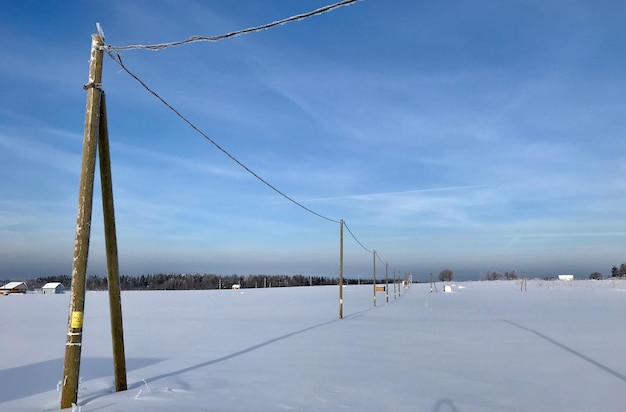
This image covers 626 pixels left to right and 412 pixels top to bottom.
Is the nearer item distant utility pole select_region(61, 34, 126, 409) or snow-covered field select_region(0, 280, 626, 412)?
distant utility pole select_region(61, 34, 126, 409)

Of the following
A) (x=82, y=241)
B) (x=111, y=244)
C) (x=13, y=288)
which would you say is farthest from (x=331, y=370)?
(x=13, y=288)

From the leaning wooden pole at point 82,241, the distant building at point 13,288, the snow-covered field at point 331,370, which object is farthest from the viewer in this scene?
the distant building at point 13,288

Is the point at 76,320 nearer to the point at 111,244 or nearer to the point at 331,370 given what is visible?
the point at 111,244

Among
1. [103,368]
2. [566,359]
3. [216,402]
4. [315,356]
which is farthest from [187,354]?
[566,359]

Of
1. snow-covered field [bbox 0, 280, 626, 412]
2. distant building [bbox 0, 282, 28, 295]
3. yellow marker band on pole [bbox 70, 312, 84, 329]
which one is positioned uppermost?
yellow marker band on pole [bbox 70, 312, 84, 329]

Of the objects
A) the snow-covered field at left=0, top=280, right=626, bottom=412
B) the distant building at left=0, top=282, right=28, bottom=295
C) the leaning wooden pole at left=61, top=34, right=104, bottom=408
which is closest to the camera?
the leaning wooden pole at left=61, top=34, right=104, bottom=408

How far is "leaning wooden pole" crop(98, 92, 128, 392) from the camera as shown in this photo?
25.1ft

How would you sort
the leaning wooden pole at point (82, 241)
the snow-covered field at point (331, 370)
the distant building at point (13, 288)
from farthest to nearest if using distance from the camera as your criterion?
1. the distant building at point (13, 288)
2. the snow-covered field at point (331, 370)
3. the leaning wooden pole at point (82, 241)

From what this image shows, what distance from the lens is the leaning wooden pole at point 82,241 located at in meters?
6.96

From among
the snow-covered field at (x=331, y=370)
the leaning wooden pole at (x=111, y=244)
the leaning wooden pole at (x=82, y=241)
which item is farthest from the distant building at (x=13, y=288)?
the leaning wooden pole at (x=82, y=241)

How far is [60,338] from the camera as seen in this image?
Result: 16.8 meters

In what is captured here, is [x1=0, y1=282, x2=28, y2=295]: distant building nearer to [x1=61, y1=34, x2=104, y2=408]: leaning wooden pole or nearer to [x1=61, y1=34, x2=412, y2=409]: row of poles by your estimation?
[x1=61, y1=34, x2=412, y2=409]: row of poles

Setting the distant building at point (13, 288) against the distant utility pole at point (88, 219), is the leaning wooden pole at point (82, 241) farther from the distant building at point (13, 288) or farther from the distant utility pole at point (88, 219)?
the distant building at point (13, 288)

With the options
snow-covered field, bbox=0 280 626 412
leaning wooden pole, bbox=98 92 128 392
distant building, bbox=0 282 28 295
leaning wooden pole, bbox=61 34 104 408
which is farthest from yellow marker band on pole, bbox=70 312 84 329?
distant building, bbox=0 282 28 295
